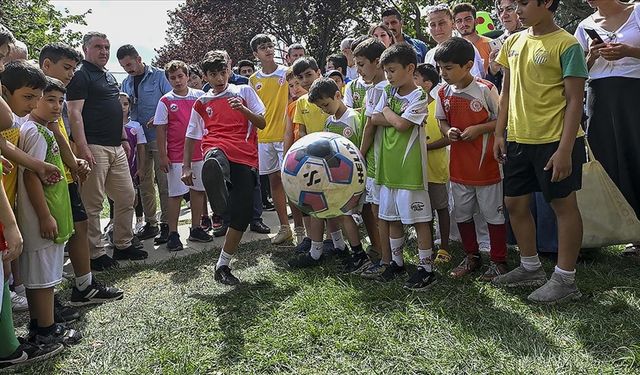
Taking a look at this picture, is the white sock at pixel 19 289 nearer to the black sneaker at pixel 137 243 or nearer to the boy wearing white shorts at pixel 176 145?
the black sneaker at pixel 137 243

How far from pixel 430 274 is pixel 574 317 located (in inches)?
42.8

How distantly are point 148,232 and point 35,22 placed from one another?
17066mm

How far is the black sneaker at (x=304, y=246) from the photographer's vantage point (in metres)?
5.52

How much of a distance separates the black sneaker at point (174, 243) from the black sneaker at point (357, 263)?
2255 millimetres

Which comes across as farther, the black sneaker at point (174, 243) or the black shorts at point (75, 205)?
the black sneaker at point (174, 243)

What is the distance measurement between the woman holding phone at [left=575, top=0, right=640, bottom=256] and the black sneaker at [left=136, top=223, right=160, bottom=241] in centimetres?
504

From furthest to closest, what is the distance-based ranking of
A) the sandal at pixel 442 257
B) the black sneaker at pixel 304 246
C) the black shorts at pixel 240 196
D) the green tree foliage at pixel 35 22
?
the green tree foliage at pixel 35 22 < the black sneaker at pixel 304 246 < the sandal at pixel 442 257 < the black shorts at pixel 240 196

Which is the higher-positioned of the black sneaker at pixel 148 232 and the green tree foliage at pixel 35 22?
the green tree foliage at pixel 35 22

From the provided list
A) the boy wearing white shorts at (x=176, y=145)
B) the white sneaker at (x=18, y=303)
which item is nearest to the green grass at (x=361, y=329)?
the white sneaker at (x=18, y=303)

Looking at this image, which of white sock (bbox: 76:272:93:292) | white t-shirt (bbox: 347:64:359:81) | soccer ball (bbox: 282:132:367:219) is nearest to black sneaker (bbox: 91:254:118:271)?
white sock (bbox: 76:272:93:292)

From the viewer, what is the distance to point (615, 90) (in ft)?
13.6

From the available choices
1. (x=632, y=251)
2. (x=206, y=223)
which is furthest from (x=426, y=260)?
(x=206, y=223)

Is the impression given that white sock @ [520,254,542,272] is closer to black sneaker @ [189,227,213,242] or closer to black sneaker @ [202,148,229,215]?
black sneaker @ [202,148,229,215]

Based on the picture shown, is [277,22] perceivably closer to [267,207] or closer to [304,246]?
[267,207]
